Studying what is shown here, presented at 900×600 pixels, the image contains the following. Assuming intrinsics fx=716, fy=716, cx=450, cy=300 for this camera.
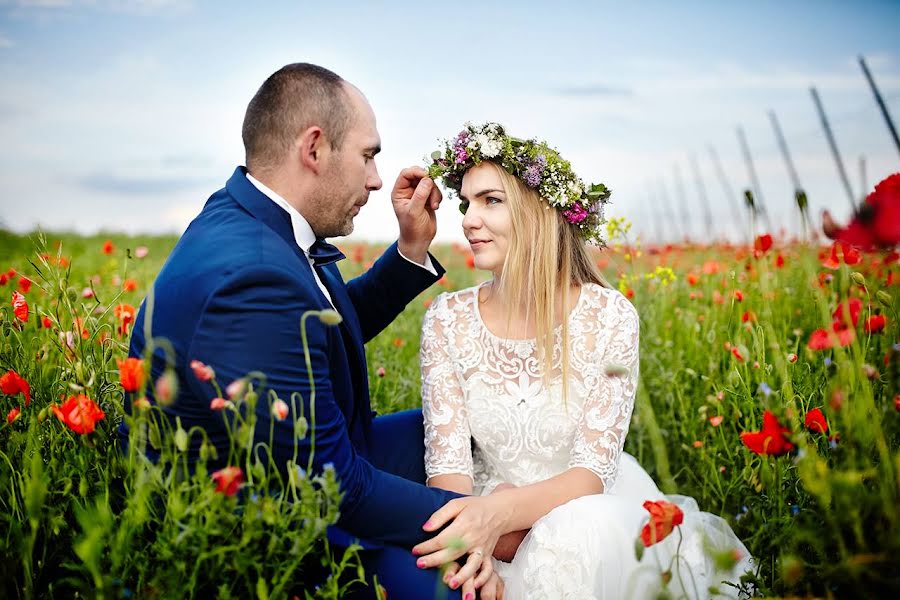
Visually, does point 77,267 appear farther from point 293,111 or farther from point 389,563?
point 389,563

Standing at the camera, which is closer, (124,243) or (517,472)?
(517,472)

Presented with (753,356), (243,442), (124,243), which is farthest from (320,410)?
(124,243)

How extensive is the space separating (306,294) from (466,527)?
3.11 feet

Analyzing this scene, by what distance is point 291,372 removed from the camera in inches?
86.0

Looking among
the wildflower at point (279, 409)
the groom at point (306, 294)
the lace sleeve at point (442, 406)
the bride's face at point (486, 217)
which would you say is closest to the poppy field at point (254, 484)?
the wildflower at point (279, 409)

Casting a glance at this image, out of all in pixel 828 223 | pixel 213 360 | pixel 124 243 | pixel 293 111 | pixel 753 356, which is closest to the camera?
pixel 828 223

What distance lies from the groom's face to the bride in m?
0.37

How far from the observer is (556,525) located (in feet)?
8.14

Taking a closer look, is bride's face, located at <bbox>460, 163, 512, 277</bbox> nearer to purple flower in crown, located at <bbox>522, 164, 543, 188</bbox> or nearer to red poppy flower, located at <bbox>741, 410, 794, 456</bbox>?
purple flower in crown, located at <bbox>522, 164, 543, 188</bbox>

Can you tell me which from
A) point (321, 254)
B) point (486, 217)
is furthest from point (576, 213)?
point (321, 254)

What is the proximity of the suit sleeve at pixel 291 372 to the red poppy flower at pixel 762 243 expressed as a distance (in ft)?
5.85

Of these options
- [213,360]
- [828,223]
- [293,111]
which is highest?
[293,111]

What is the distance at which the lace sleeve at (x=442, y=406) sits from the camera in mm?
2982

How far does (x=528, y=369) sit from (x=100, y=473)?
5.52 feet
